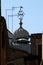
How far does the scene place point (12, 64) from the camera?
24.6m

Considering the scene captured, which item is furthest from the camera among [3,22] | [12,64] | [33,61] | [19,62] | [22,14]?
[22,14]

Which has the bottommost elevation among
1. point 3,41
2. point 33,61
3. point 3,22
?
point 33,61

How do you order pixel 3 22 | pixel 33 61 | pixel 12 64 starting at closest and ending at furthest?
pixel 3 22, pixel 12 64, pixel 33 61

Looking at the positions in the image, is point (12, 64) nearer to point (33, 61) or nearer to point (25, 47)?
point (33, 61)

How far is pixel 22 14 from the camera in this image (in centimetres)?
4044

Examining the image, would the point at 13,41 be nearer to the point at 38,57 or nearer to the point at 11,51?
the point at 38,57

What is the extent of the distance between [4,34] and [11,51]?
795 cm

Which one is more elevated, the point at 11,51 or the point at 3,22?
the point at 3,22

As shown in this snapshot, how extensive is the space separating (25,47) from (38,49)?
9.62 feet

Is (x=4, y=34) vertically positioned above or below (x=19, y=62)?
above

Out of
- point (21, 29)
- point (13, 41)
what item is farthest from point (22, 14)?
point (13, 41)

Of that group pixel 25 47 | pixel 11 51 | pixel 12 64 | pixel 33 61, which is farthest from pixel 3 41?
pixel 25 47

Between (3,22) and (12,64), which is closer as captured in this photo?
(3,22)

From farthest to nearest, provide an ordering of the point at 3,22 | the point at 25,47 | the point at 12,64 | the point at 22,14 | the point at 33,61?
the point at 22,14 → the point at 25,47 → the point at 33,61 → the point at 12,64 → the point at 3,22
